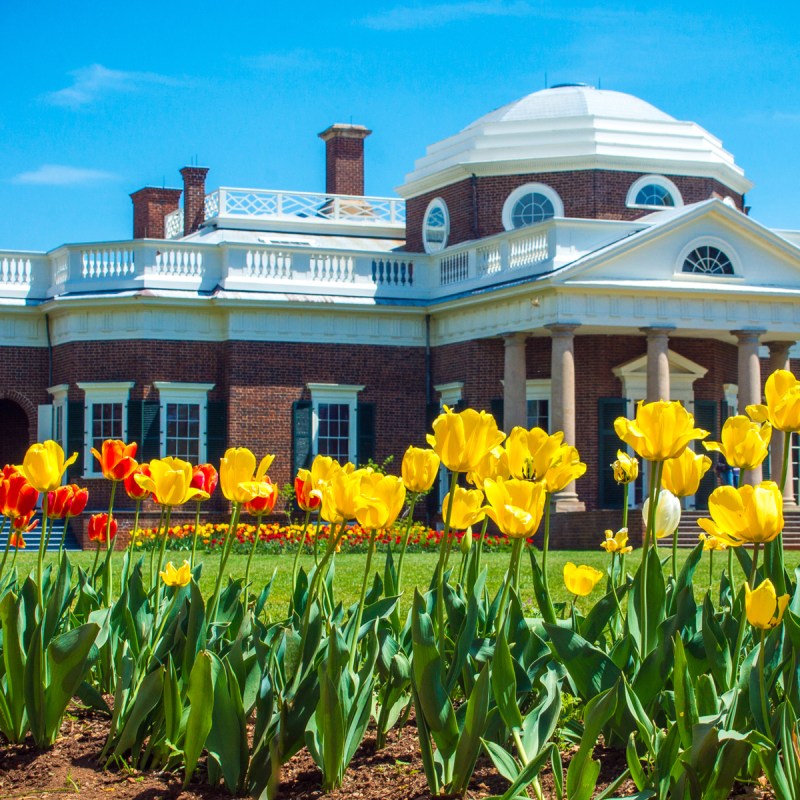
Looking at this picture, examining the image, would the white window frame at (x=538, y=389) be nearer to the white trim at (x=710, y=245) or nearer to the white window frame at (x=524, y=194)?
the white trim at (x=710, y=245)

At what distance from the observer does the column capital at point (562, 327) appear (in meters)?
26.2

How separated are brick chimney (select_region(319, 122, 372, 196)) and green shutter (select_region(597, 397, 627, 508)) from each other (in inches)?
524

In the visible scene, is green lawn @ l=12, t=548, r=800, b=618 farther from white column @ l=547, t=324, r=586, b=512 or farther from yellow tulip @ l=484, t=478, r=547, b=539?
yellow tulip @ l=484, t=478, r=547, b=539

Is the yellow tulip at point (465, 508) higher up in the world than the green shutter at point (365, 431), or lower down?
lower down

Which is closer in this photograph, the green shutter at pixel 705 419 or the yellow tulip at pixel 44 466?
the yellow tulip at pixel 44 466

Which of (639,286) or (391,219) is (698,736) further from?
(391,219)

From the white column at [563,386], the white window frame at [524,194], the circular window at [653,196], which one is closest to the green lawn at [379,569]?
the white column at [563,386]

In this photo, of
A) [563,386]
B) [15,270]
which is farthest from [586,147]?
[15,270]

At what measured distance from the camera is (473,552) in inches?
238

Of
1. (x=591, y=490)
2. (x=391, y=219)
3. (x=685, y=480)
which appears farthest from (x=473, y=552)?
(x=391, y=219)

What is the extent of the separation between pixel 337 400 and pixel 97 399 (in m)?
5.17

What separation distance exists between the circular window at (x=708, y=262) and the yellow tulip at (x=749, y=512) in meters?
23.5

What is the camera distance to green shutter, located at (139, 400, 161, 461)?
28531mm

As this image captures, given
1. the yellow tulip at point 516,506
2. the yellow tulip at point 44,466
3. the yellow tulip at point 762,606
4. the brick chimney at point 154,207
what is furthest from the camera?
the brick chimney at point 154,207
